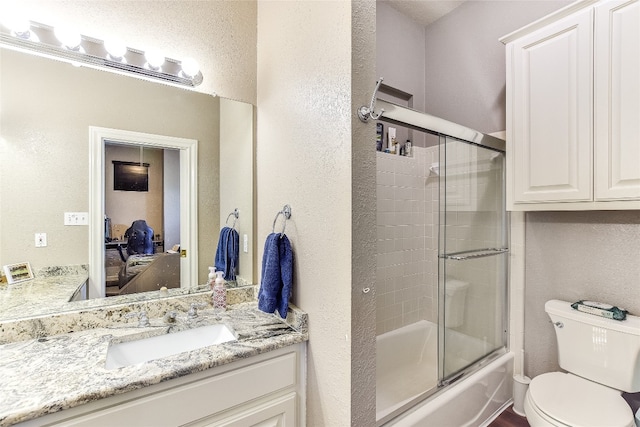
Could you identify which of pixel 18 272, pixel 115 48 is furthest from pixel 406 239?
pixel 18 272

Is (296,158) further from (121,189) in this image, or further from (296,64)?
(121,189)

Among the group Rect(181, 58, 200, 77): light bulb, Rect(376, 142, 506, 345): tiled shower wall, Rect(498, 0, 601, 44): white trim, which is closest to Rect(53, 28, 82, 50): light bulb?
Rect(181, 58, 200, 77): light bulb

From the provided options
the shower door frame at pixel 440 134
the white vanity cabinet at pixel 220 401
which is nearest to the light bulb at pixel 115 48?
the shower door frame at pixel 440 134

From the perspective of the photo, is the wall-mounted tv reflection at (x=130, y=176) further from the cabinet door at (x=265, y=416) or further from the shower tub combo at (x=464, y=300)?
the shower tub combo at (x=464, y=300)

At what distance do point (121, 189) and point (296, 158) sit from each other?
85 cm

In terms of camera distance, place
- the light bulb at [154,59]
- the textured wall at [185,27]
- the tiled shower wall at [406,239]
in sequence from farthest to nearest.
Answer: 1. the tiled shower wall at [406,239]
2. the light bulb at [154,59]
3. the textured wall at [185,27]

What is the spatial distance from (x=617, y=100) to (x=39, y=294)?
109 inches

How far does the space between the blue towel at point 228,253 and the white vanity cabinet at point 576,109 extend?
1.70m

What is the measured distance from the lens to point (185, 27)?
1501mm

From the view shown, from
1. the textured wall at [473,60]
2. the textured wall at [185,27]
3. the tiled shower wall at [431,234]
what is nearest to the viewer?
the textured wall at [185,27]

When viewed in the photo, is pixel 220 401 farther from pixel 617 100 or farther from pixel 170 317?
pixel 617 100

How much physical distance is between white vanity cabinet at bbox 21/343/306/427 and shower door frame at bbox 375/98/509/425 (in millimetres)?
452

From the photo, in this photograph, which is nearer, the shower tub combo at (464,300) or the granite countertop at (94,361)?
the granite countertop at (94,361)

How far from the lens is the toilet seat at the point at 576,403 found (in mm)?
1289
